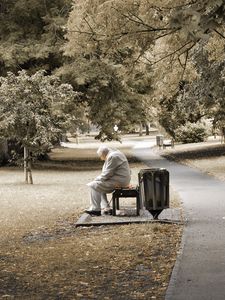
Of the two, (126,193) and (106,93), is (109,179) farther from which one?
(106,93)

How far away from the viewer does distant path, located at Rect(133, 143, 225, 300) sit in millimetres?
6371

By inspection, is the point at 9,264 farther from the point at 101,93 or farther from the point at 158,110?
the point at 158,110

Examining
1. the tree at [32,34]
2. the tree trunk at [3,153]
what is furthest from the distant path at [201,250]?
the tree trunk at [3,153]

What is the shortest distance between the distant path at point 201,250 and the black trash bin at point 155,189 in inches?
25.5

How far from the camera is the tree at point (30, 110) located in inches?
811

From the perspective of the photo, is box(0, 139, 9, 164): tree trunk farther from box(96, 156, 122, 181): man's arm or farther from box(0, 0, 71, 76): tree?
box(96, 156, 122, 181): man's arm

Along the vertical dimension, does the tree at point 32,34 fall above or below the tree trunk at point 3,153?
above

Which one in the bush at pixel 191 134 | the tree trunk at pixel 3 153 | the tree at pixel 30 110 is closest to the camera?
the tree at pixel 30 110

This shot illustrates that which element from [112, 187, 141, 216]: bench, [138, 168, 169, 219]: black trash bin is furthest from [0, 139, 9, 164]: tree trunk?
[138, 168, 169, 219]: black trash bin

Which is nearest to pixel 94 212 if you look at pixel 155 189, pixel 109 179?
pixel 109 179

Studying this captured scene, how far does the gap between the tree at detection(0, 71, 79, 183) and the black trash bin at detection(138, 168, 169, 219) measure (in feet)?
32.1

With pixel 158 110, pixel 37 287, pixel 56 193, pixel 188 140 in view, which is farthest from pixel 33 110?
pixel 188 140

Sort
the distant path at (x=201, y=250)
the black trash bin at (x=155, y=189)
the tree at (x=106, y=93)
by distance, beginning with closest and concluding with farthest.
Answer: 1. the distant path at (x=201, y=250)
2. the black trash bin at (x=155, y=189)
3. the tree at (x=106, y=93)

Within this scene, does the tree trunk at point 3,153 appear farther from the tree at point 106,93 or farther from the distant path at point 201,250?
the distant path at point 201,250
